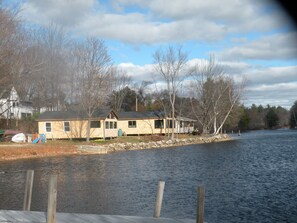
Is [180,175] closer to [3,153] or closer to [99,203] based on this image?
[99,203]

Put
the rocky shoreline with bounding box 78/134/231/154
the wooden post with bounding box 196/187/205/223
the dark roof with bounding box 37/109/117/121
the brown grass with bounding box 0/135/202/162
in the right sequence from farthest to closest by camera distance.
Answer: the dark roof with bounding box 37/109/117/121
the rocky shoreline with bounding box 78/134/231/154
the brown grass with bounding box 0/135/202/162
the wooden post with bounding box 196/187/205/223

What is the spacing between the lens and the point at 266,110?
138m

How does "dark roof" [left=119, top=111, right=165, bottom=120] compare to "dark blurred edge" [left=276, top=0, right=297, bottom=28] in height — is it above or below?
below

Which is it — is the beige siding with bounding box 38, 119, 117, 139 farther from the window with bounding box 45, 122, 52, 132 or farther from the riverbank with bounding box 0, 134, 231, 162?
the riverbank with bounding box 0, 134, 231, 162

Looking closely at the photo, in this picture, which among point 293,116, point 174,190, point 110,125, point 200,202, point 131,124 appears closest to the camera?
point 200,202

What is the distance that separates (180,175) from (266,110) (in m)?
125

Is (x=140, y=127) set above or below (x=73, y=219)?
above

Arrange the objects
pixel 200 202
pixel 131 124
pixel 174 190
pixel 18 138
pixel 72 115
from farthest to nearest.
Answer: pixel 131 124 → pixel 72 115 → pixel 18 138 → pixel 174 190 → pixel 200 202

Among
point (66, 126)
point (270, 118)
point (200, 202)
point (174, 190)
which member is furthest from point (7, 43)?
point (270, 118)

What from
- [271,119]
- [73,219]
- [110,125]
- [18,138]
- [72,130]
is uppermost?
[271,119]

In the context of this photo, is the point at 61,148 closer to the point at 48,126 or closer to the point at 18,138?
the point at 18,138

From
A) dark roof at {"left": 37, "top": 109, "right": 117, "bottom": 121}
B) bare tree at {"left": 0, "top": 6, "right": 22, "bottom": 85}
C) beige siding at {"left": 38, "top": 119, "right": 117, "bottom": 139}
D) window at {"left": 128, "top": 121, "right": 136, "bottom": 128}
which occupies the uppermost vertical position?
bare tree at {"left": 0, "top": 6, "right": 22, "bottom": 85}

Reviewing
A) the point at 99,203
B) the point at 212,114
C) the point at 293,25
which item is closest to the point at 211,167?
the point at 99,203

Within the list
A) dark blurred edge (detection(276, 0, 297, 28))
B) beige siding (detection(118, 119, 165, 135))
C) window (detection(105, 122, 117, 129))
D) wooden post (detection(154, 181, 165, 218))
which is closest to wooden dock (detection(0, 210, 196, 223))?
wooden post (detection(154, 181, 165, 218))
